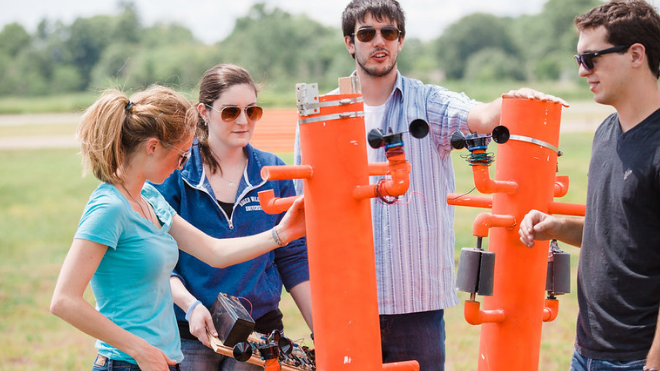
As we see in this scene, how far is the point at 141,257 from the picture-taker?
2.59 meters

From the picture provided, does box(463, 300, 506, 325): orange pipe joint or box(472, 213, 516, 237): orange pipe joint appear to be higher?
box(472, 213, 516, 237): orange pipe joint

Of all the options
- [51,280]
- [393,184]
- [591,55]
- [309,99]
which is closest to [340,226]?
[393,184]

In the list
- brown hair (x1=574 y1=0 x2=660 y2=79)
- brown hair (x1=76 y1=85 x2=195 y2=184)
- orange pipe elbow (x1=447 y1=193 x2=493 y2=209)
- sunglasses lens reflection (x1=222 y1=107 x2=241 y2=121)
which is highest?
brown hair (x1=574 y1=0 x2=660 y2=79)

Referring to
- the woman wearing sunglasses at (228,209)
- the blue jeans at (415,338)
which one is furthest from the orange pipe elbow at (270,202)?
the blue jeans at (415,338)

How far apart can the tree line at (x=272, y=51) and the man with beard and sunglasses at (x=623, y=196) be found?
154 ft

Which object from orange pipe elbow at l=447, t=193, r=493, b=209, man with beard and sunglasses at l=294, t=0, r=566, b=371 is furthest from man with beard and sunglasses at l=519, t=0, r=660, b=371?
man with beard and sunglasses at l=294, t=0, r=566, b=371

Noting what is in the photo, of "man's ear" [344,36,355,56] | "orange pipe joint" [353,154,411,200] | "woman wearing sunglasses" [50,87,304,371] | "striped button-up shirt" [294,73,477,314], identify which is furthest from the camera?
"man's ear" [344,36,355,56]

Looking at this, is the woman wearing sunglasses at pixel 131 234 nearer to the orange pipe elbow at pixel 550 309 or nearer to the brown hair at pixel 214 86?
the brown hair at pixel 214 86

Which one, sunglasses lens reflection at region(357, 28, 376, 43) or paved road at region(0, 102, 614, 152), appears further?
paved road at region(0, 102, 614, 152)

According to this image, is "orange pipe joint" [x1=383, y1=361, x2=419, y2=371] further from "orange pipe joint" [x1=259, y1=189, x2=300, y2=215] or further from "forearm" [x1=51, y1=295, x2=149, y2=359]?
"forearm" [x1=51, y1=295, x2=149, y2=359]

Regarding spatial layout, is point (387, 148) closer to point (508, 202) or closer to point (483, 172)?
point (483, 172)

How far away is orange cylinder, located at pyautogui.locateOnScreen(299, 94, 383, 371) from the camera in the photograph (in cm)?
229

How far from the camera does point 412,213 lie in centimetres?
339

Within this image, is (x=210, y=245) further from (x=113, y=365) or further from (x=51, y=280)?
(x=51, y=280)
